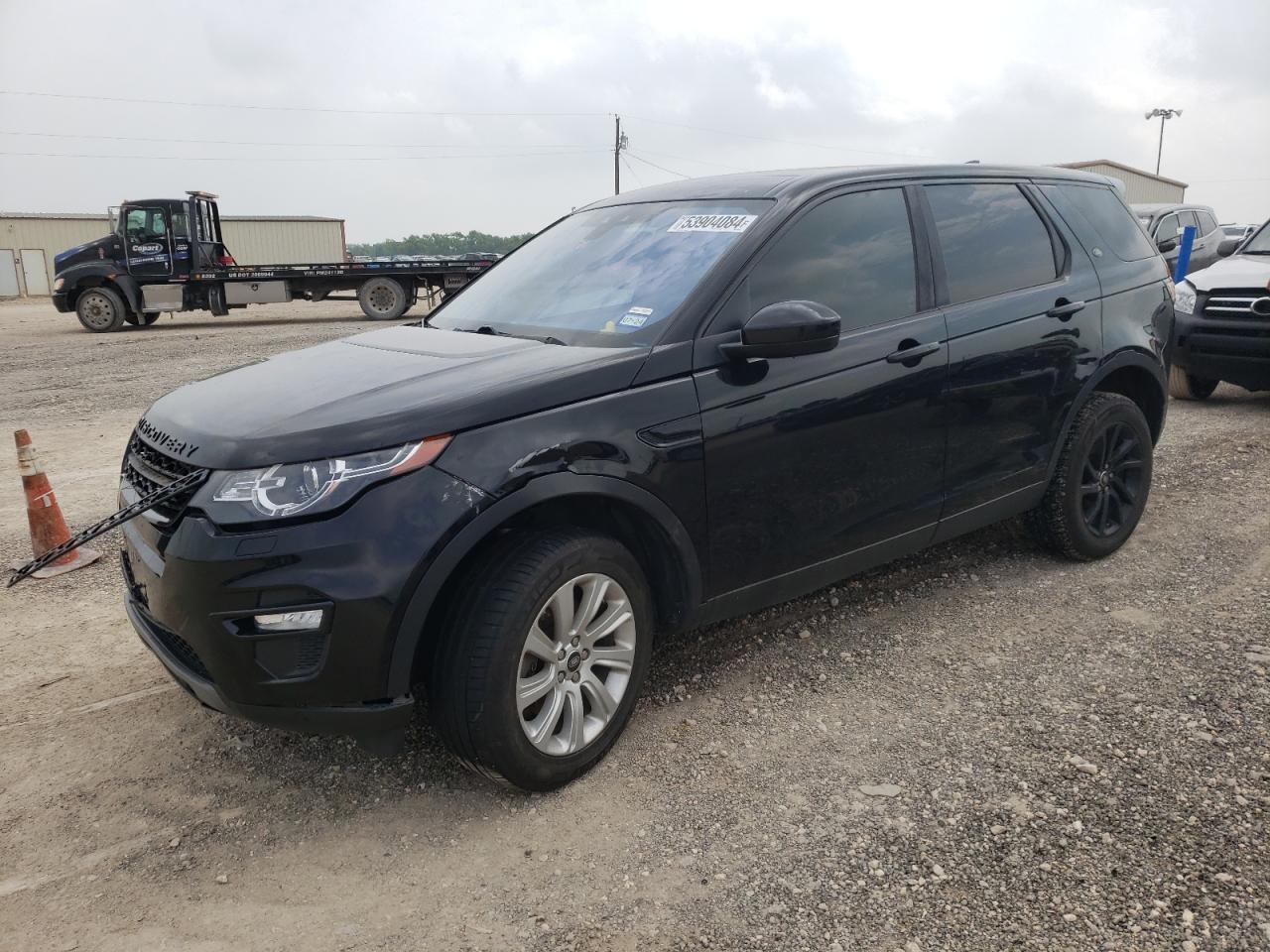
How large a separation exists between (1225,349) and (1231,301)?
39 centimetres

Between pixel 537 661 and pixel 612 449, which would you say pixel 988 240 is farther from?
pixel 537 661

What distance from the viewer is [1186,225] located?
13.7 metres

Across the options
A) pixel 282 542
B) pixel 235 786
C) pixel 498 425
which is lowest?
pixel 235 786

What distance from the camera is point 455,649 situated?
2600mm

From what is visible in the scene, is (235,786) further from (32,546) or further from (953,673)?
(32,546)

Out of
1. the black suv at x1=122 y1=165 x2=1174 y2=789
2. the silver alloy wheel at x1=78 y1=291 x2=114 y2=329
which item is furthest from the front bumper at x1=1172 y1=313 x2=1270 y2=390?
the silver alloy wheel at x1=78 y1=291 x2=114 y2=329

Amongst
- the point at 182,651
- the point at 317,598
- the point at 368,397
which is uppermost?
the point at 368,397

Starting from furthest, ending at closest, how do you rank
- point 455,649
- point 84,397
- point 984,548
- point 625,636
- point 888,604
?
1. point 84,397
2. point 984,548
3. point 888,604
4. point 625,636
5. point 455,649

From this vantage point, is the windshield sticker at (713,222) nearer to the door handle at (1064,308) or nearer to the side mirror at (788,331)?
the side mirror at (788,331)

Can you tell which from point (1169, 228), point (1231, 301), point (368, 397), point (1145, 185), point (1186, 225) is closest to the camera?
point (368, 397)

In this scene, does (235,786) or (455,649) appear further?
(235,786)

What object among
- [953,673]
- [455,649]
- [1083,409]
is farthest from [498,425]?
[1083,409]

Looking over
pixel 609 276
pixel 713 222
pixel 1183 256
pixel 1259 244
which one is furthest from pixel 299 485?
pixel 1183 256

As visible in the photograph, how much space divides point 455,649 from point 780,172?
225cm
